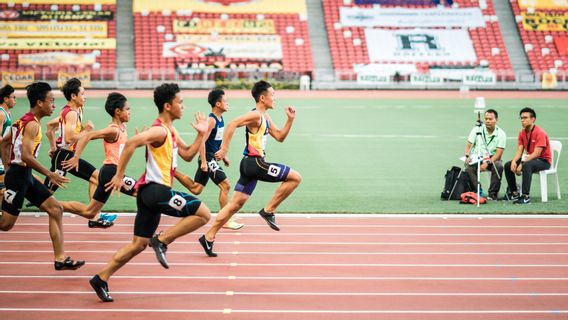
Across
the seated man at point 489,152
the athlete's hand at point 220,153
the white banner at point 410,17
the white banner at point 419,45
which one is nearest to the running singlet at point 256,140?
the athlete's hand at point 220,153

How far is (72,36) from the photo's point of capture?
1709 inches

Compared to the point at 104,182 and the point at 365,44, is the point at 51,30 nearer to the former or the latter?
the point at 365,44

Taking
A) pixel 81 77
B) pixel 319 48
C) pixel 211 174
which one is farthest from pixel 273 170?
pixel 319 48

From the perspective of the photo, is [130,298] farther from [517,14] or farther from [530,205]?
[517,14]

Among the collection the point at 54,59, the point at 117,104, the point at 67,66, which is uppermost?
the point at 54,59

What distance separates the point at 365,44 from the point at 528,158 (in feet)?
109

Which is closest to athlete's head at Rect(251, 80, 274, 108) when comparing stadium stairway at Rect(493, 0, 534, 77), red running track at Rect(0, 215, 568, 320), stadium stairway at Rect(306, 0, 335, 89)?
red running track at Rect(0, 215, 568, 320)

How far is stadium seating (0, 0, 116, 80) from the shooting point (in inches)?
1531

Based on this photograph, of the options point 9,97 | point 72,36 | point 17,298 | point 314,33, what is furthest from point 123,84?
point 17,298

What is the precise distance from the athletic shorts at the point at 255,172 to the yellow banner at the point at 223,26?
36023 mm

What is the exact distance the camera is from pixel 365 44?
148ft

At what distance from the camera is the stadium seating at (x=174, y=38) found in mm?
41875

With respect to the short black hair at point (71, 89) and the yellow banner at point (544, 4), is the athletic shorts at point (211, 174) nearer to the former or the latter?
the short black hair at point (71, 89)

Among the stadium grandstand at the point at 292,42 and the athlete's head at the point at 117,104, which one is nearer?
the athlete's head at the point at 117,104
